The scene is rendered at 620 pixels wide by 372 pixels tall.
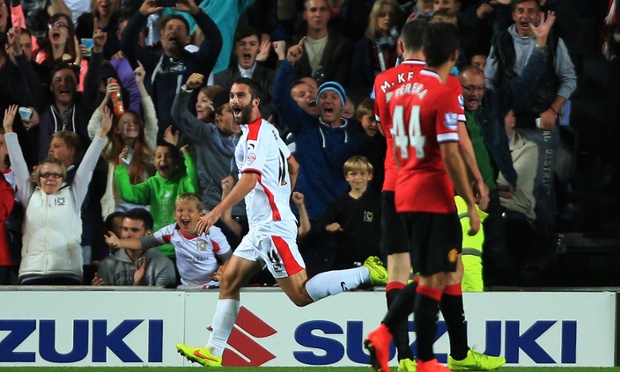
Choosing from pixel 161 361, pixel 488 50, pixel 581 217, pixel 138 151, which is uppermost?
pixel 488 50

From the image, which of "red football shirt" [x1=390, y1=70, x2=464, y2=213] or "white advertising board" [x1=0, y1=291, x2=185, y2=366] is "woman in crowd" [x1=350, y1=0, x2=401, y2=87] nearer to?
"white advertising board" [x1=0, y1=291, x2=185, y2=366]

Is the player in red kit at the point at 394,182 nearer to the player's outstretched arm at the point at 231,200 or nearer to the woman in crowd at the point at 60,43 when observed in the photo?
the player's outstretched arm at the point at 231,200

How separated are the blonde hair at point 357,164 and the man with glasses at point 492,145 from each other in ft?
3.09

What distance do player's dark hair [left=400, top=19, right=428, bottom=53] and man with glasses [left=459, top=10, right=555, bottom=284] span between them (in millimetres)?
3577

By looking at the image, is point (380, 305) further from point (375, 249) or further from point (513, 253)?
point (513, 253)

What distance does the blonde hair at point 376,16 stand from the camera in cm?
1127

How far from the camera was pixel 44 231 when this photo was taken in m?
10.3

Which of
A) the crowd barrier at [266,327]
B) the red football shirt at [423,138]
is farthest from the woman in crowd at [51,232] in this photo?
the red football shirt at [423,138]

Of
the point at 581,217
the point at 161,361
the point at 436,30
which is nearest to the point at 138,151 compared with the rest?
the point at 161,361

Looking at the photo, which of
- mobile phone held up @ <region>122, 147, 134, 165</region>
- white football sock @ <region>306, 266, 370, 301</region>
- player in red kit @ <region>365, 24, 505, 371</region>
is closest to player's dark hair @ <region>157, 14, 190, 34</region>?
mobile phone held up @ <region>122, 147, 134, 165</region>

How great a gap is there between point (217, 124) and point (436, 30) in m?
4.89

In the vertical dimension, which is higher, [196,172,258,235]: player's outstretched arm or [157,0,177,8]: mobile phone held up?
[157,0,177,8]: mobile phone held up

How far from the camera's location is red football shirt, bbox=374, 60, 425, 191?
6906 millimetres

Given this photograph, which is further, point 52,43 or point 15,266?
point 52,43
